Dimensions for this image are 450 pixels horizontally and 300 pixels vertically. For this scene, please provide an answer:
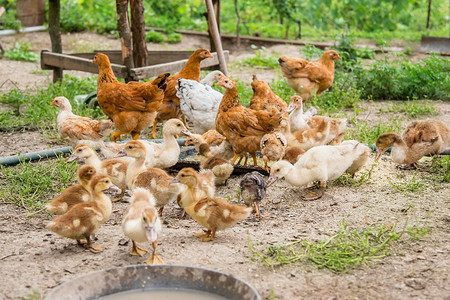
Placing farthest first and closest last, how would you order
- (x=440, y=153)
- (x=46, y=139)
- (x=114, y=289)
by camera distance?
(x=46, y=139) → (x=440, y=153) → (x=114, y=289)

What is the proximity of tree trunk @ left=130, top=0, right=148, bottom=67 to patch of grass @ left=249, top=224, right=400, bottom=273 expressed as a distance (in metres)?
5.36

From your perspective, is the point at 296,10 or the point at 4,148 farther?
the point at 296,10

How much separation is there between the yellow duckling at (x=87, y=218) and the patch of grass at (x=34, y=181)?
45.5 inches

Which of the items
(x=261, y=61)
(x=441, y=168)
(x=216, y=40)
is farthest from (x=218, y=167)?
(x=261, y=61)

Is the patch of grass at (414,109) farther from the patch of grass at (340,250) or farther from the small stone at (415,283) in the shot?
the small stone at (415,283)

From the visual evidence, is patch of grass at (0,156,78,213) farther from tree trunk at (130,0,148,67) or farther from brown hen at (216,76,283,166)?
tree trunk at (130,0,148,67)

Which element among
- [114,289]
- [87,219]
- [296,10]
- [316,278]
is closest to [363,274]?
[316,278]

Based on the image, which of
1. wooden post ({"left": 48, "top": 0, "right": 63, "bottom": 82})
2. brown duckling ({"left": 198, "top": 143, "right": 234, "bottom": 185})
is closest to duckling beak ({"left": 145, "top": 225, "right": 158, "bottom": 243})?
brown duckling ({"left": 198, "top": 143, "right": 234, "bottom": 185})

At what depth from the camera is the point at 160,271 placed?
145 inches

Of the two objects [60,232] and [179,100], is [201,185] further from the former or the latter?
[179,100]

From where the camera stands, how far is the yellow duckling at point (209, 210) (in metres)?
4.58

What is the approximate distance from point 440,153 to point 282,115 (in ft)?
6.97

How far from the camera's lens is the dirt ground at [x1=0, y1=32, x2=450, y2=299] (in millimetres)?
3939

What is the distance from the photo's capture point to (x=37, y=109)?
28.0 feet
